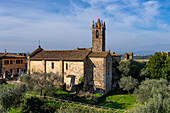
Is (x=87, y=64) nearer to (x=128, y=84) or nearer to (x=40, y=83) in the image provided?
(x=128, y=84)

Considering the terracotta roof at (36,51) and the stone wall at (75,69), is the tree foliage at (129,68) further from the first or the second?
the terracotta roof at (36,51)

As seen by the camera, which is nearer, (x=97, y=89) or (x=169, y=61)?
(x=97, y=89)

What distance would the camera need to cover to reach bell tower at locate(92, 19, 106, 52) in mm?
29922

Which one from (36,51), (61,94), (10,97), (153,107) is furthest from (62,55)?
(153,107)

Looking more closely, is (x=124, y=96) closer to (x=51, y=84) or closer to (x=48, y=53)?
(x=51, y=84)

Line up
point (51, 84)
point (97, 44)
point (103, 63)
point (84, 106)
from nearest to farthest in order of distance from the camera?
point (84, 106)
point (51, 84)
point (103, 63)
point (97, 44)

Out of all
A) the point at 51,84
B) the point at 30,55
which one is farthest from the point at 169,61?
the point at 30,55

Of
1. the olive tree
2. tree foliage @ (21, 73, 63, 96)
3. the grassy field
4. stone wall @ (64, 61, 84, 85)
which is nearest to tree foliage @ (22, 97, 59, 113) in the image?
tree foliage @ (21, 73, 63, 96)

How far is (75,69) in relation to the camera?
27.6 metres

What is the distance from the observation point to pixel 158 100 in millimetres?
11773

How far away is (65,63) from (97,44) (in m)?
7.44

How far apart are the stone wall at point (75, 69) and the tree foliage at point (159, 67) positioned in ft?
50.4

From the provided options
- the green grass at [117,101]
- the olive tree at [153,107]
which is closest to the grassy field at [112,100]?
the green grass at [117,101]

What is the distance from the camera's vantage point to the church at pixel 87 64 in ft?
88.8
